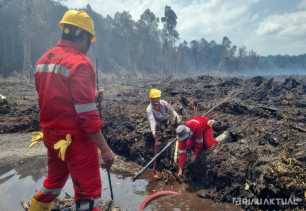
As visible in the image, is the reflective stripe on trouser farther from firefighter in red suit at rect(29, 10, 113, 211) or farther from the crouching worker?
the crouching worker

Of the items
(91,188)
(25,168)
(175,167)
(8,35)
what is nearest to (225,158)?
(175,167)

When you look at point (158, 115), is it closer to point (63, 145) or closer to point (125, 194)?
point (125, 194)

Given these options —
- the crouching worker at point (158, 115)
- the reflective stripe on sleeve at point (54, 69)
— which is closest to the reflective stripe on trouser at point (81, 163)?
the reflective stripe on sleeve at point (54, 69)

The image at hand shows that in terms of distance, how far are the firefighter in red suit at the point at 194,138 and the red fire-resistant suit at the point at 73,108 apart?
2739 mm

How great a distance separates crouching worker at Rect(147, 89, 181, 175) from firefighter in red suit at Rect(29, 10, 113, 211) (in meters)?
3.72

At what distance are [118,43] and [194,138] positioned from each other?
219 ft

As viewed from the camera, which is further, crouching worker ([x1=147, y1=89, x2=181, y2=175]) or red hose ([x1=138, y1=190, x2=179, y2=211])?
crouching worker ([x1=147, y1=89, x2=181, y2=175])

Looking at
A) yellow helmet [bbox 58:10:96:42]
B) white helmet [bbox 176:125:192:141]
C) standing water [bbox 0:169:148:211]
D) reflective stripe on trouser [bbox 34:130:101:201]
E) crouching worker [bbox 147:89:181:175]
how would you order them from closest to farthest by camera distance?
1. reflective stripe on trouser [bbox 34:130:101:201]
2. yellow helmet [bbox 58:10:96:42]
3. standing water [bbox 0:169:148:211]
4. white helmet [bbox 176:125:192:141]
5. crouching worker [bbox 147:89:181:175]

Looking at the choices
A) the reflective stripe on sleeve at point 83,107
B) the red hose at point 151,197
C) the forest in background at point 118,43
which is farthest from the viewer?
the forest in background at point 118,43

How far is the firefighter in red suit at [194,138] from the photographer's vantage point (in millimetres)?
5492

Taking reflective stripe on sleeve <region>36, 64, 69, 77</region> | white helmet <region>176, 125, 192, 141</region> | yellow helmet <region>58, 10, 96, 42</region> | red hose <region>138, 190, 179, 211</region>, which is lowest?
red hose <region>138, 190, 179, 211</region>

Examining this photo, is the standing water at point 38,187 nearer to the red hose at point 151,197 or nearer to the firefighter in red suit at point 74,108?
the red hose at point 151,197

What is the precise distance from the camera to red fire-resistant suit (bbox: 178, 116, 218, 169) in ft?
18.5

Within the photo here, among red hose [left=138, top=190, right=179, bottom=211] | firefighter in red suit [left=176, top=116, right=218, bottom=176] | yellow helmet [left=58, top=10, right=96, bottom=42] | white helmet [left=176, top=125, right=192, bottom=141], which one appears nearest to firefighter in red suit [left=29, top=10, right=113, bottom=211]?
yellow helmet [left=58, top=10, right=96, bottom=42]
